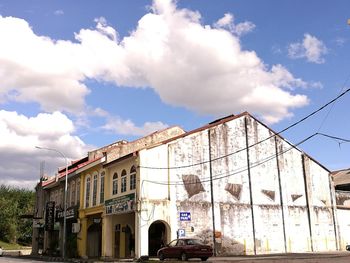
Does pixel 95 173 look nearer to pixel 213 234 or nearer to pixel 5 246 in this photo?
pixel 213 234

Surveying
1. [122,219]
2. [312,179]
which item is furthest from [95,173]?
[312,179]

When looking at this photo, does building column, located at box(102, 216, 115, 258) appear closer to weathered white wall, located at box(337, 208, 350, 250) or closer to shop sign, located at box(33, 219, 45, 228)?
shop sign, located at box(33, 219, 45, 228)

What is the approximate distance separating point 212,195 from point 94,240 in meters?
12.0

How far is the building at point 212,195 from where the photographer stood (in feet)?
105

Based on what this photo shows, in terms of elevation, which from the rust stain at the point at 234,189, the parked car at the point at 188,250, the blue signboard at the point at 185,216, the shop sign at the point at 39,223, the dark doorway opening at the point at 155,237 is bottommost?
the parked car at the point at 188,250

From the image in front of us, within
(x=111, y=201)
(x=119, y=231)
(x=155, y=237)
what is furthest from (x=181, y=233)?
(x=119, y=231)

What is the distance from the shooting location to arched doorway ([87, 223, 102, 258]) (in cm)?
3959

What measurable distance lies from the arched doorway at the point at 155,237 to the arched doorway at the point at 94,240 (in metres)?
7.25

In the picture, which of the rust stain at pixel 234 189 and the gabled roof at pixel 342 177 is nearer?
the rust stain at pixel 234 189

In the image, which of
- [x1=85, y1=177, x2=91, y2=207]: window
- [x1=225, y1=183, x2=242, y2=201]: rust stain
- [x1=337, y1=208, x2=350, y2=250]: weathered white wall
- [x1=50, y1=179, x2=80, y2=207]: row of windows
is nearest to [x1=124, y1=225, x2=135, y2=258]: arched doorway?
[x1=85, y1=177, x2=91, y2=207]: window

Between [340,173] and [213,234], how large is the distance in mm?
25788

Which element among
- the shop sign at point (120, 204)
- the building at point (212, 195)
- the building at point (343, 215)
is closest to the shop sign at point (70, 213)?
the building at point (212, 195)

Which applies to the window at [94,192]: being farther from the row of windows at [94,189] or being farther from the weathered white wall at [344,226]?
the weathered white wall at [344,226]

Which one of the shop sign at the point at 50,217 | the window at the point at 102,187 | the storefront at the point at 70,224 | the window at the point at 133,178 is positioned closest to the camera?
the window at the point at 133,178
